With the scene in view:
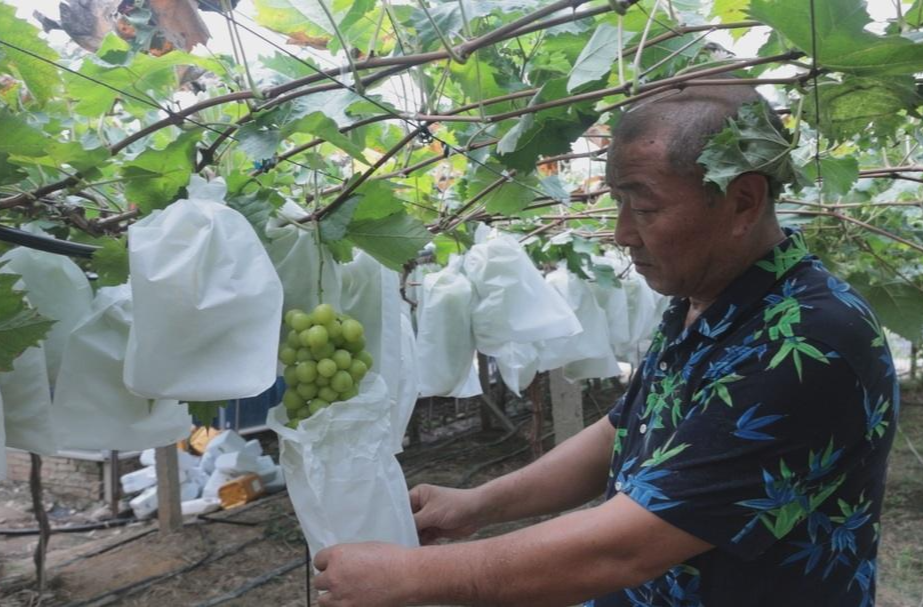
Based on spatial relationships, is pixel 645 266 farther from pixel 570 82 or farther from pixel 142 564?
pixel 142 564

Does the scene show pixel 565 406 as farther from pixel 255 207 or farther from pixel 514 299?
pixel 255 207

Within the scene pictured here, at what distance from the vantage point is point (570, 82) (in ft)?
4.03

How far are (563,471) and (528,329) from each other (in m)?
1.30

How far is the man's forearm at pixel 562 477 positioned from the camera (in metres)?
1.81

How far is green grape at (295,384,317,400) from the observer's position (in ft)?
4.17

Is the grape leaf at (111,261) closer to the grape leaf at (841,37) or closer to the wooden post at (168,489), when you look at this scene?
the grape leaf at (841,37)

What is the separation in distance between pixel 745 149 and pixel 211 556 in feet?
16.0

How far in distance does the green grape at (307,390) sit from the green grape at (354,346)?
9cm

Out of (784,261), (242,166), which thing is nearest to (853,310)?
(784,261)

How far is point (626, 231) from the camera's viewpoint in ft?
4.64

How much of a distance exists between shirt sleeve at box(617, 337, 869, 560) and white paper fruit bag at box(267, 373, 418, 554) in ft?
1.38

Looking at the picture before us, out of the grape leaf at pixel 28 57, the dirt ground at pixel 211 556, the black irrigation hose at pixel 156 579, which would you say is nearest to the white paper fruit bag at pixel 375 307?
the grape leaf at pixel 28 57

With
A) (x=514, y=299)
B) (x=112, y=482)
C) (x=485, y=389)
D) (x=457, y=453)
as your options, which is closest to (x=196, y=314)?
(x=514, y=299)

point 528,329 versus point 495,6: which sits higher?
point 495,6
